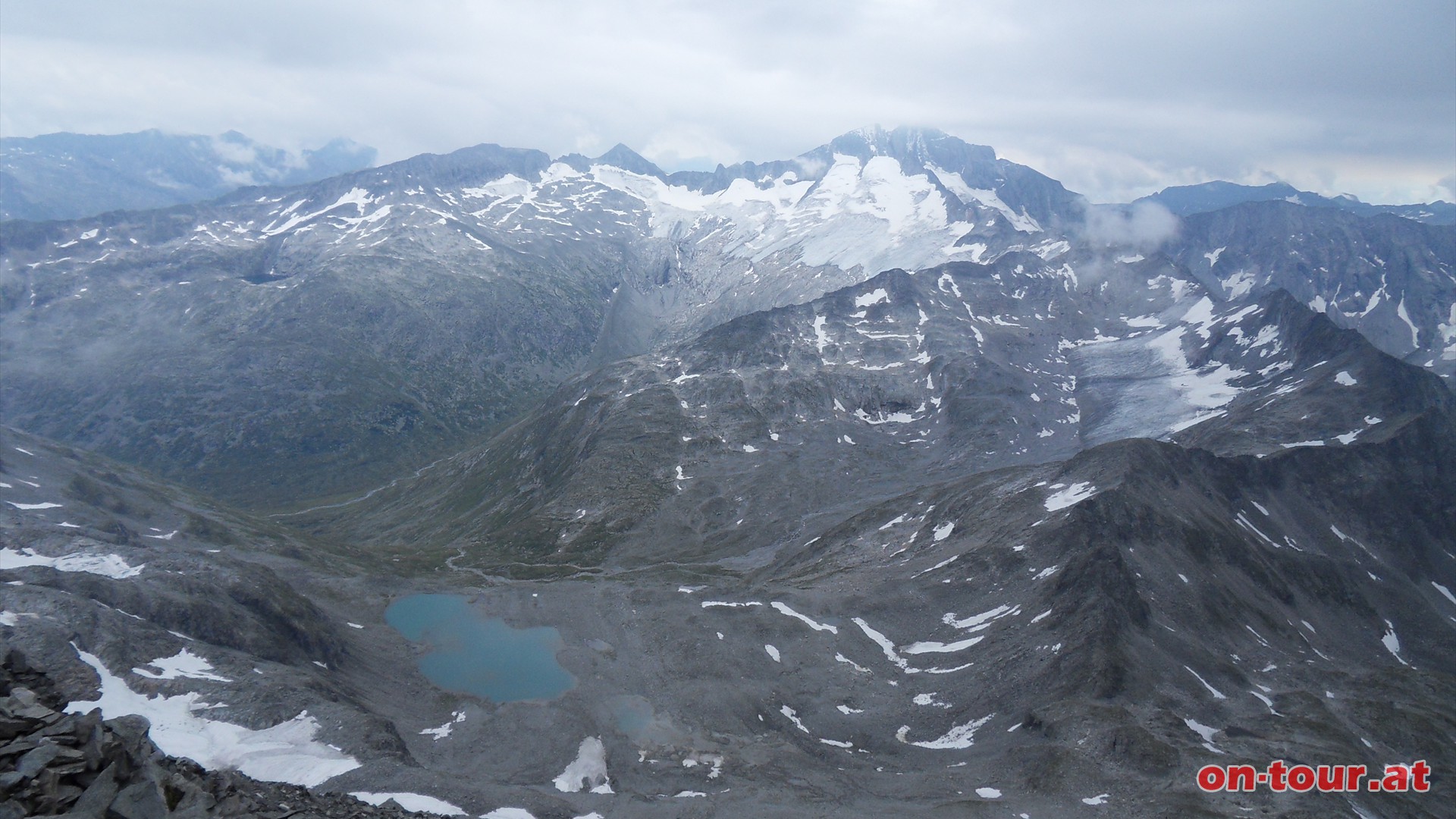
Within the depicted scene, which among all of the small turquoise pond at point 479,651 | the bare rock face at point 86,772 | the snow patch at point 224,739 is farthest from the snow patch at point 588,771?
the bare rock face at point 86,772

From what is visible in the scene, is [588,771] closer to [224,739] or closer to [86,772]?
[224,739]

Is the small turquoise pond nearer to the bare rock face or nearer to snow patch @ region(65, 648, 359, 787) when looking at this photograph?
snow patch @ region(65, 648, 359, 787)

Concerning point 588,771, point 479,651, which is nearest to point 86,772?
point 588,771

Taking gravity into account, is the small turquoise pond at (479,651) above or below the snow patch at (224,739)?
below

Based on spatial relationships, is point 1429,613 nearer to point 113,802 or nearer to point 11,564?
point 113,802

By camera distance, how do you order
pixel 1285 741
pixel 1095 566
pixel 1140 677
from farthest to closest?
pixel 1095 566
pixel 1140 677
pixel 1285 741

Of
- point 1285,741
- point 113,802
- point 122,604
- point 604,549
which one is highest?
point 113,802

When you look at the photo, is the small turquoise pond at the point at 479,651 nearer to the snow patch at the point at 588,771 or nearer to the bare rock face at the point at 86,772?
the snow patch at the point at 588,771

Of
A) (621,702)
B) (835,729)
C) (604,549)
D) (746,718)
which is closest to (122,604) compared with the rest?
(621,702)
